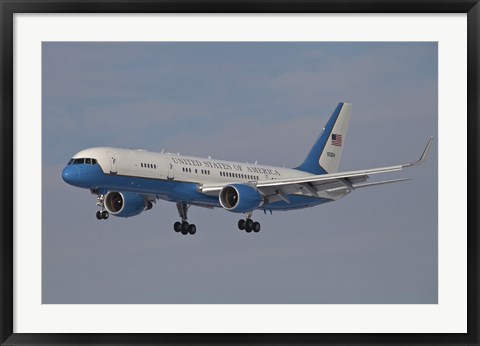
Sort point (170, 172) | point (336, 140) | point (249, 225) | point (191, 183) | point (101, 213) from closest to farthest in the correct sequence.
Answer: point (101, 213), point (170, 172), point (191, 183), point (249, 225), point (336, 140)

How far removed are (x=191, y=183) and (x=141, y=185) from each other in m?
3.39

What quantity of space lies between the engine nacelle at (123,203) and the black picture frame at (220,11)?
1044 inches

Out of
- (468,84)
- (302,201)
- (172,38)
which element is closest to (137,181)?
(302,201)

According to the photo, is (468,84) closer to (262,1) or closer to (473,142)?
(473,142)

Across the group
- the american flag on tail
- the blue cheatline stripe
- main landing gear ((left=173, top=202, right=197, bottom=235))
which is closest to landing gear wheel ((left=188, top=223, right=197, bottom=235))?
main landing gear ((left=173, top=202, right=197, bottom=235))

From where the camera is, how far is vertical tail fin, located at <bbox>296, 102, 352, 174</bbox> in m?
65.7

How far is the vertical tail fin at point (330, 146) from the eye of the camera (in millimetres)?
65688

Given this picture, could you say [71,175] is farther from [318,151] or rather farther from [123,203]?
[318,151]

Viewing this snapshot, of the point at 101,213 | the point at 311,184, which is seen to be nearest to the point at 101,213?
the point at 101,213

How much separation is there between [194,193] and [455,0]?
26.4 metres

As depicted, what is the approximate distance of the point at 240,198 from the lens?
2058 inches

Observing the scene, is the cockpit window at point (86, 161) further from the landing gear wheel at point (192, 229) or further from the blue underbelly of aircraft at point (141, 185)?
the landing gear wheel at point (192, 229)

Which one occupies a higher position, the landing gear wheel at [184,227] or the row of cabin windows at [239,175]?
the row of cabin windows at [239,175]

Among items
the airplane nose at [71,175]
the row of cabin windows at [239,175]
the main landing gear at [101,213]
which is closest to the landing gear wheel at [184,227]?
the row of cabin windows at [239,175]
